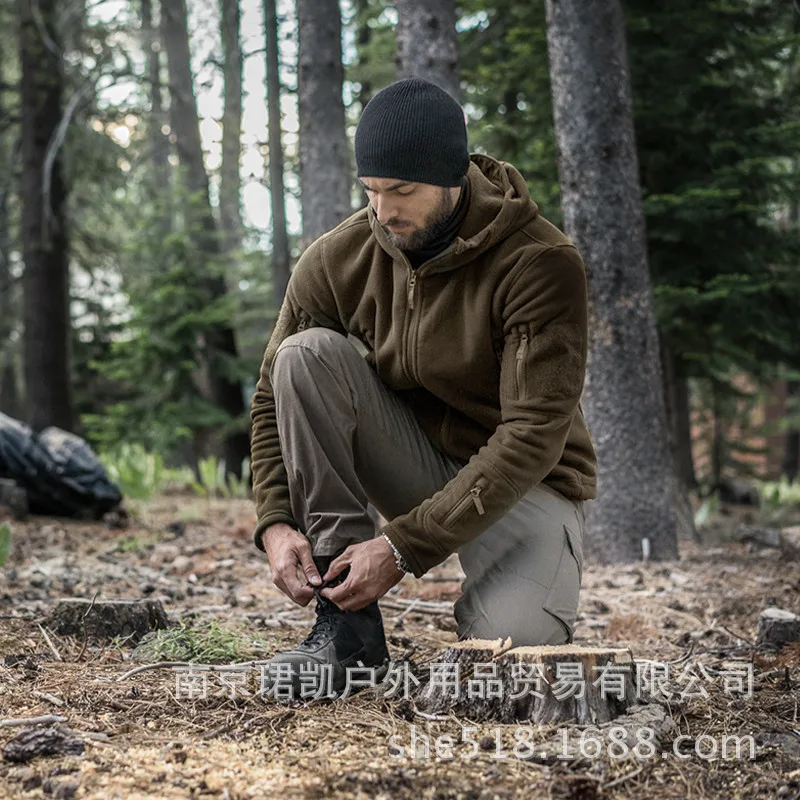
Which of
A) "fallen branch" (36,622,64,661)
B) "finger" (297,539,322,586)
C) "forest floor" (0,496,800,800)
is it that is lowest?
"forest floor" (0,496,800,800)

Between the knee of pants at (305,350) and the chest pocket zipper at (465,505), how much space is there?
0.63 meters

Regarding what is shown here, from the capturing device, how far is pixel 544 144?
7691mm

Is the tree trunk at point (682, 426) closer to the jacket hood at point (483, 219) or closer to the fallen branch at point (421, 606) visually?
the fallen branch at point (421, 606)

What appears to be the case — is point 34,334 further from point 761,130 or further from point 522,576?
point 522,576

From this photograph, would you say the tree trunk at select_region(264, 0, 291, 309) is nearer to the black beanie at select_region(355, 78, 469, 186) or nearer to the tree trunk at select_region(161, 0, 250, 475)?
the tree trunk at select_region(161, 0, 250, 475)

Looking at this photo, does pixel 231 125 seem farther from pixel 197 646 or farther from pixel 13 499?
pixel 197 646

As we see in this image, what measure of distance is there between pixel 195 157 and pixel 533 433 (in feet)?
38.1

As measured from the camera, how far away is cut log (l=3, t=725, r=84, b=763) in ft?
7.33

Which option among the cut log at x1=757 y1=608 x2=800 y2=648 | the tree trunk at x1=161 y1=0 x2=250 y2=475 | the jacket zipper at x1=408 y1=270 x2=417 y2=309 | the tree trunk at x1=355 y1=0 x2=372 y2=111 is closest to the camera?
the jacket zipper at x1=408 y1=270 x2=417 y2=309

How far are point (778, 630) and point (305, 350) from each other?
6.59 feet

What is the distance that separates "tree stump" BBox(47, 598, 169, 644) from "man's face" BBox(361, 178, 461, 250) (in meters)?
1.64

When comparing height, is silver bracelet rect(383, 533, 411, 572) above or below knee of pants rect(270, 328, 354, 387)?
below

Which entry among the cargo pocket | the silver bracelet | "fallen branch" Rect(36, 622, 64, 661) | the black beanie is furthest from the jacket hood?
"fallen branch" Rect(36, 622, 64, 661)

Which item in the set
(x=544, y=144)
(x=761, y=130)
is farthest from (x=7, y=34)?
(x=761, y=130)
